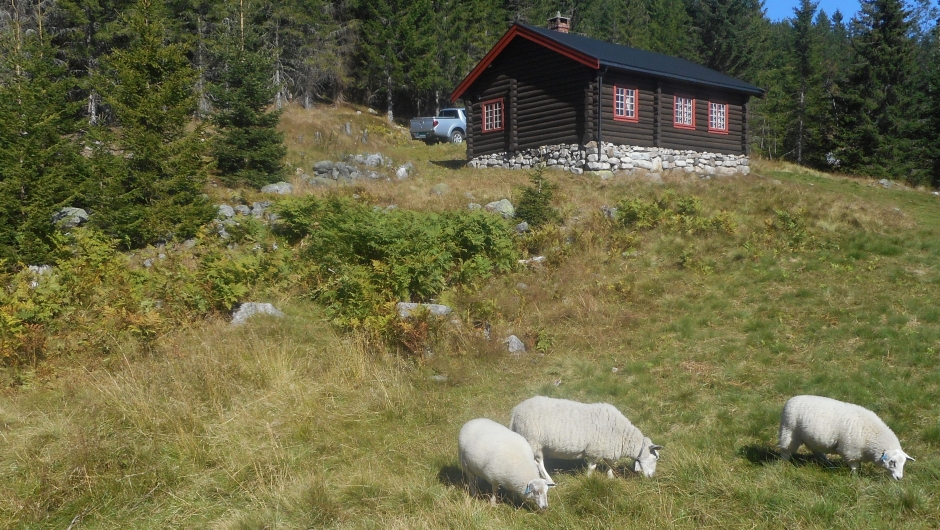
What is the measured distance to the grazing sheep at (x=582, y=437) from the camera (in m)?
6.13

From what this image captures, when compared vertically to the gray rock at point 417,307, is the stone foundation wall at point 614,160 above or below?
above

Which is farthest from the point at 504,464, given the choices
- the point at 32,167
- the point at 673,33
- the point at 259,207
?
the point at 673,33

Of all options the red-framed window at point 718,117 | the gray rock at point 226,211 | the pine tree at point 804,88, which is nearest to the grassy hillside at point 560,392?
the gray rock at point 226,211

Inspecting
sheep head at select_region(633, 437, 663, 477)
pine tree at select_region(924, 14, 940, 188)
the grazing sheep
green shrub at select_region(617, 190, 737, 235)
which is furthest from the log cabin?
sheep head at select_region(633, 437, 663, 477)

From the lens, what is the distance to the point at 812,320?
34.4 ft

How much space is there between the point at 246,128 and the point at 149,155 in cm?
561

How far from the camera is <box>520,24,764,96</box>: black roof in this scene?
2467cm

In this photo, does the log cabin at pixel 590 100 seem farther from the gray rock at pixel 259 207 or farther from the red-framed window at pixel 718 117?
the gray rock at pixel 259 207

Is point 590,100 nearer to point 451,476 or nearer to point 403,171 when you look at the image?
point 403,171

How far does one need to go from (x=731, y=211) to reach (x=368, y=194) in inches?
369

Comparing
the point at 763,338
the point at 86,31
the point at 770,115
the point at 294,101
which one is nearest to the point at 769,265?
the point at 763,338

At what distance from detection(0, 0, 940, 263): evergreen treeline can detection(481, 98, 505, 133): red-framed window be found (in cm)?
873

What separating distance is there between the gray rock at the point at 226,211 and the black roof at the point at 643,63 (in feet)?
43.9

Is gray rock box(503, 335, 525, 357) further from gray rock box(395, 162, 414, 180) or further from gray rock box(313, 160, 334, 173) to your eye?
gray rock box(313, 160, 334, 173)
